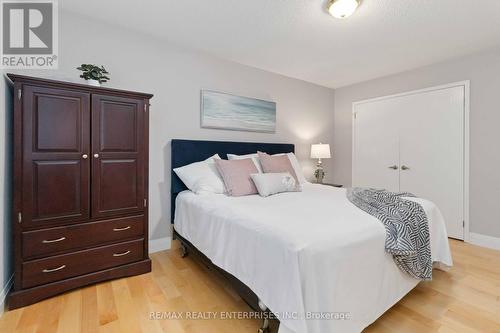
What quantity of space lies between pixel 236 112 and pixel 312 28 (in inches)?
53.6

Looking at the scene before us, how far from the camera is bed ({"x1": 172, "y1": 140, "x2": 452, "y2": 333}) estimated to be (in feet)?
3.73

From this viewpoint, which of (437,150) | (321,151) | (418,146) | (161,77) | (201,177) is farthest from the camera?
(321,151)

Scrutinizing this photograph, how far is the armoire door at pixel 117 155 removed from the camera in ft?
6.43

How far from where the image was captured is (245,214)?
Result: 1646 mm

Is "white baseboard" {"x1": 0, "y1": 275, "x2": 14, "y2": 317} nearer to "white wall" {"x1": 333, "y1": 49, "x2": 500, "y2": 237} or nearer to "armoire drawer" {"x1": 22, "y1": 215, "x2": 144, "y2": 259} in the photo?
"armoire drawer" {"x1": 22, "y1": 215, "x2": 144, "y2": 259}

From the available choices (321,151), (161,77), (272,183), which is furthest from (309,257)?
(321,151)

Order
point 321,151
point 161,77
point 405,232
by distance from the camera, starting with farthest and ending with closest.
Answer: point 321,151 → point 161,77 → point 405,232

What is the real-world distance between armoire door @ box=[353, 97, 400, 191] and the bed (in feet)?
6.07

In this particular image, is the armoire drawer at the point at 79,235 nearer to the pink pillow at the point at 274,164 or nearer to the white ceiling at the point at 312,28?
the pink pillow at the point at 274,164

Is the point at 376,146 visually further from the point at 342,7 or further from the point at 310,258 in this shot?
the point at 310,258

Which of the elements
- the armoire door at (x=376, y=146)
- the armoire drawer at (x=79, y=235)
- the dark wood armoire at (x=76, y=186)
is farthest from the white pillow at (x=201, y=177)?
the armoire door at (x=376, y=146)

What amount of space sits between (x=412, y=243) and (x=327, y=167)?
3.03m

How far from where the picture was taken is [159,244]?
2.73 m

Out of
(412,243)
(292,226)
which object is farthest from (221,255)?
(412,243)
